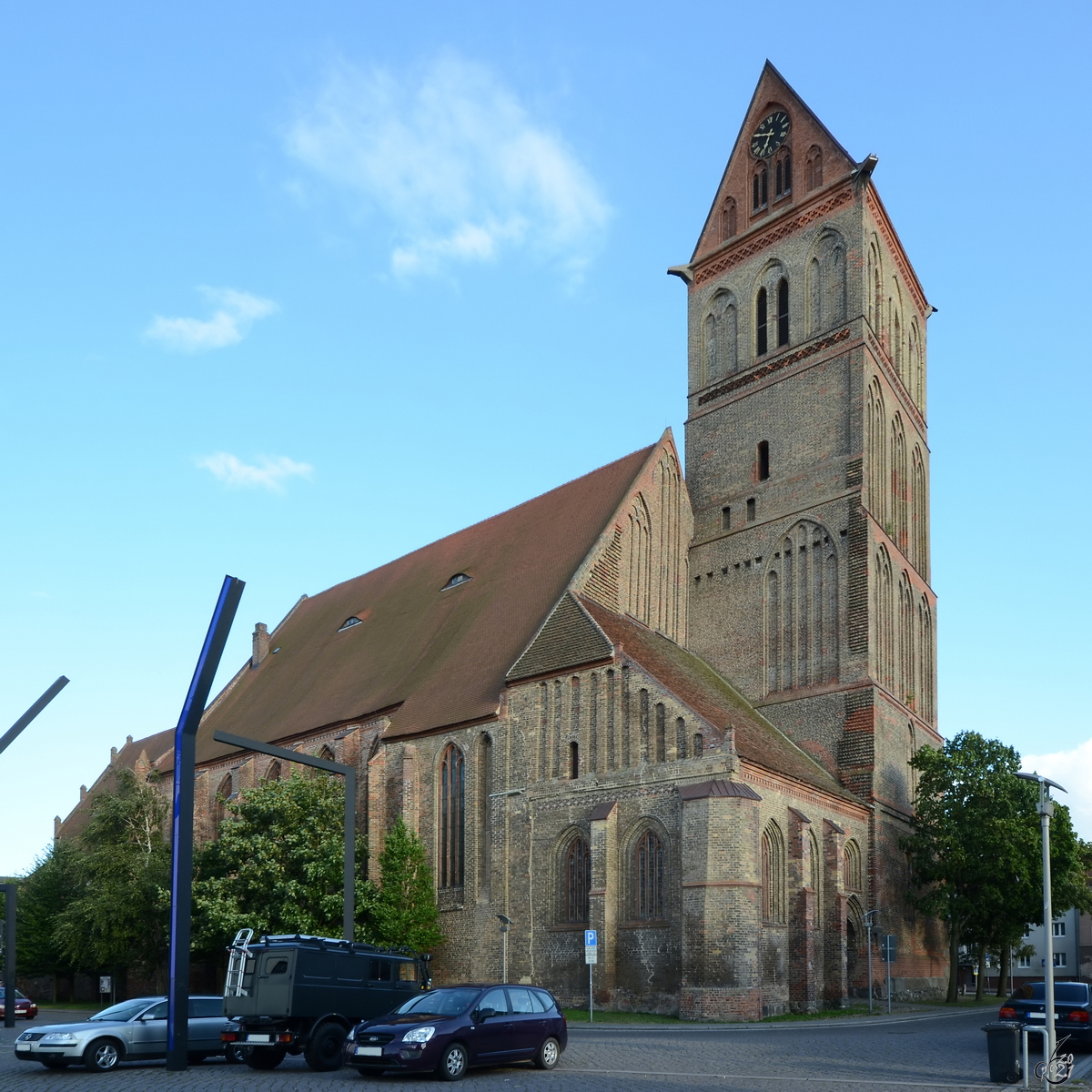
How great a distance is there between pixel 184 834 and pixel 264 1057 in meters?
3.73

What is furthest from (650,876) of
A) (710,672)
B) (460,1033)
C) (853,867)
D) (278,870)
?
(460,1033)

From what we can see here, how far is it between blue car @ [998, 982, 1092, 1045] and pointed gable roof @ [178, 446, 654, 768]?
1795 centimetres

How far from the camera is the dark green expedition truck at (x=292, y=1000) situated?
19203 mm

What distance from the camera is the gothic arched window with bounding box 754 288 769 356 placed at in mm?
46062

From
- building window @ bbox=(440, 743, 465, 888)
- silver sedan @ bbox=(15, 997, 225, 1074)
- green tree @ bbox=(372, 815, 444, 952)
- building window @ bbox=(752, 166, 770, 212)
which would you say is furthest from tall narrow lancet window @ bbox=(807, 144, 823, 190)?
silver sedan @ bbox=(15, 997, 225, 1074)

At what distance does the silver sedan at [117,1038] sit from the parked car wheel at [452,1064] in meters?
5.49

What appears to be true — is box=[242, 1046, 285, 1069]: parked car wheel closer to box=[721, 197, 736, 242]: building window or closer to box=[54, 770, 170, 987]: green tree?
box=[54, 770, 170, 987]: green tree

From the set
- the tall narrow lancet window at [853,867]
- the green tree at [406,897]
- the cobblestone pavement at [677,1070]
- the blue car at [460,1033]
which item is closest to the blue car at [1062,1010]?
the cobblestone pavement at [677,1070]

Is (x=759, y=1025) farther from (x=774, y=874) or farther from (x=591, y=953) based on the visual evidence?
(x=774, y=874)

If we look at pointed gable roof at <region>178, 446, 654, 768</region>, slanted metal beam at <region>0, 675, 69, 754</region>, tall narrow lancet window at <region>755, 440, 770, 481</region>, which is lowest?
slanted metal beam at <region>0, 675, 69, 754</region>

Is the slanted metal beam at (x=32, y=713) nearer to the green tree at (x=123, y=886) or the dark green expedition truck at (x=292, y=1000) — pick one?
the dark green expedition truck at (x=292, y=1000)

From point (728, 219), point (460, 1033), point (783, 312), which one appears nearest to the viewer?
point (460, 1033)

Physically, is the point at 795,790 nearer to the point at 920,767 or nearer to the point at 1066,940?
the point at 920,767

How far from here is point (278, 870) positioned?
36531 millimetres
